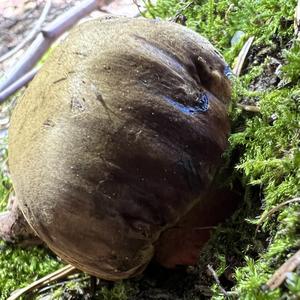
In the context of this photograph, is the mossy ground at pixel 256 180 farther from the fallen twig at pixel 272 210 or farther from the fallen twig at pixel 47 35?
the fallen twig at pixel 47 35

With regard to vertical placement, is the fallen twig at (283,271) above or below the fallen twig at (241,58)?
below

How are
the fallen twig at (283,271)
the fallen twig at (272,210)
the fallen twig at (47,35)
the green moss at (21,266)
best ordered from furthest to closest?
the fallen twig at (47,35) → the green moss at (21,266) → the fallen twig at (272,210) → the fallen twig at (283,271)

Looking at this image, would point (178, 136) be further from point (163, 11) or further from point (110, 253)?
point (163, 11)

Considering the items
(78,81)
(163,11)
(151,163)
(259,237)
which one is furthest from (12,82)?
(259,237)

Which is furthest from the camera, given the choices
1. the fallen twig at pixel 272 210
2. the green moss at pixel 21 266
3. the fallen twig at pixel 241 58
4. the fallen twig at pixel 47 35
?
the fallen twig at pixel 47 35

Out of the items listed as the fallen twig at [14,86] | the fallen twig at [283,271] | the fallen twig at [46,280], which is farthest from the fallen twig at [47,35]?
the fallen twig at [283,271]

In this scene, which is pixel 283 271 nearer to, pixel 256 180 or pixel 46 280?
pixel 256 180

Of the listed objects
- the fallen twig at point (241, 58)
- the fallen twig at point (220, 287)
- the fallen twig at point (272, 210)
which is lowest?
the fallen twig at point (220, 287)
